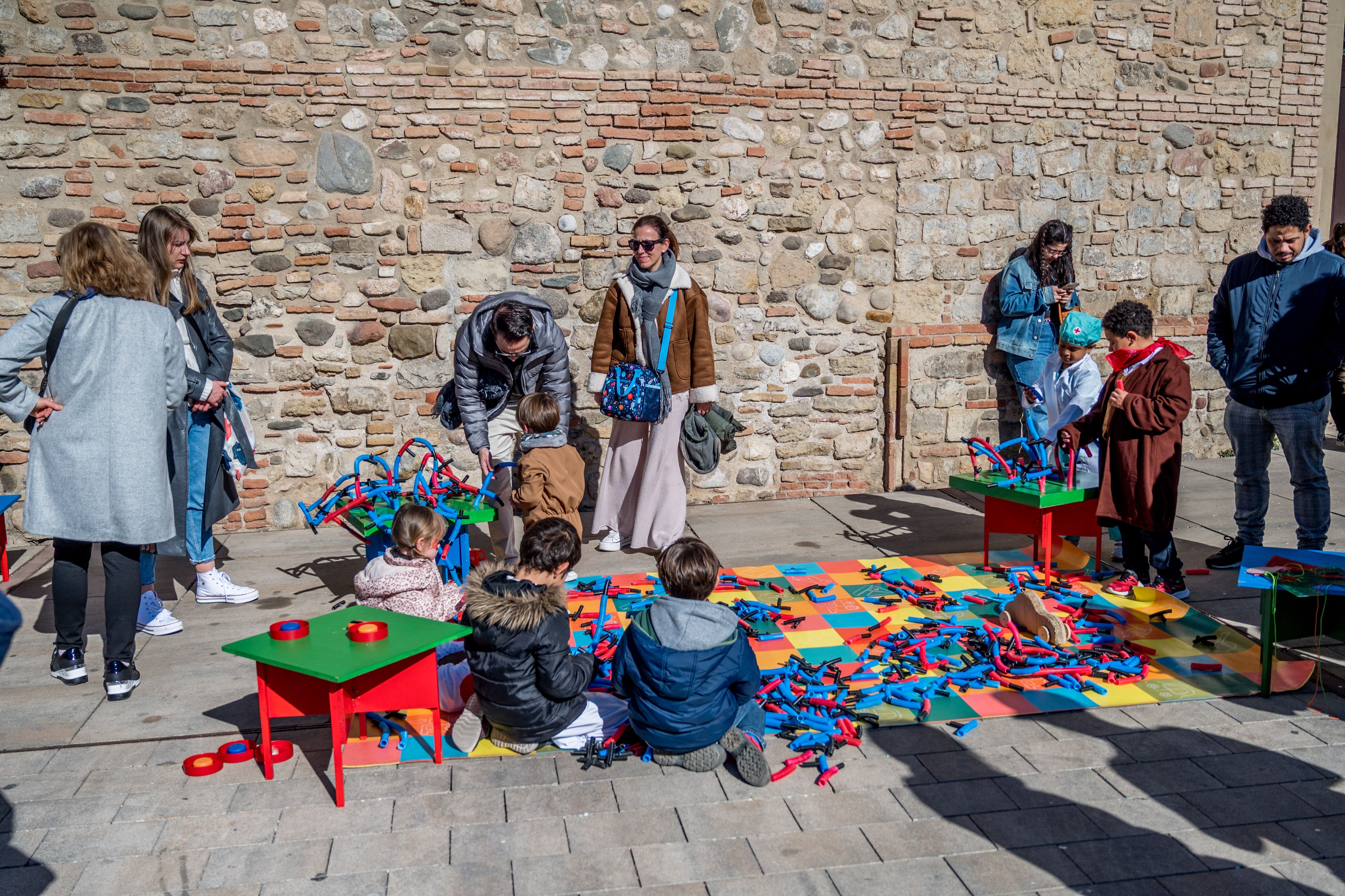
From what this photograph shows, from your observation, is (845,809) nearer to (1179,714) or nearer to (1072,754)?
(1072,754)

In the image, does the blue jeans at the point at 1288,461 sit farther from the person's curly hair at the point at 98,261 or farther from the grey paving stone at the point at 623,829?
the person's curly hair at the point at 98,261

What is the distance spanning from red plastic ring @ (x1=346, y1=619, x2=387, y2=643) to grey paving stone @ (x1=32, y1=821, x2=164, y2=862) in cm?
83

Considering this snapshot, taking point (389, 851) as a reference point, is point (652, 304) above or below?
above

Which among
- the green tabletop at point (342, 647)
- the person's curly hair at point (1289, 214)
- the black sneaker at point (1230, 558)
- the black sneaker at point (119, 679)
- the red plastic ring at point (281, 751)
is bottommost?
the red plastic ring at point (281, 751)

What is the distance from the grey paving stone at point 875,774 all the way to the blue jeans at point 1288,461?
10.3 feet

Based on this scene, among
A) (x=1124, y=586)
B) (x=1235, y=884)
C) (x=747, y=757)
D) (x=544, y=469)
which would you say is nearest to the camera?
(x=1235, y=884)

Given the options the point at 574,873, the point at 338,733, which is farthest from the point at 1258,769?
the point at 338,733

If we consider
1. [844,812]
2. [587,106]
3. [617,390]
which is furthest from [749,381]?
[844,812]

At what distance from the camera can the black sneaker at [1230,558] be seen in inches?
236

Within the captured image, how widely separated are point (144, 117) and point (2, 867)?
196 inches

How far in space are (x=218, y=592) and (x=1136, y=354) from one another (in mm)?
4944

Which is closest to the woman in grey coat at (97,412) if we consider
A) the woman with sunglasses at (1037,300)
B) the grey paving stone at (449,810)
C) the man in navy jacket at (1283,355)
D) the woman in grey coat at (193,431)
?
the woman in grey coat at (193,431)

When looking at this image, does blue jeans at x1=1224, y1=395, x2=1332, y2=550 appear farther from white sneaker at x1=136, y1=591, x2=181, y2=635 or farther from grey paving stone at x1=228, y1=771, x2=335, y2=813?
white sneaker at x1=136, y1=591, x2=181, y2=635

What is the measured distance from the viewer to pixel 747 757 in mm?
3764
